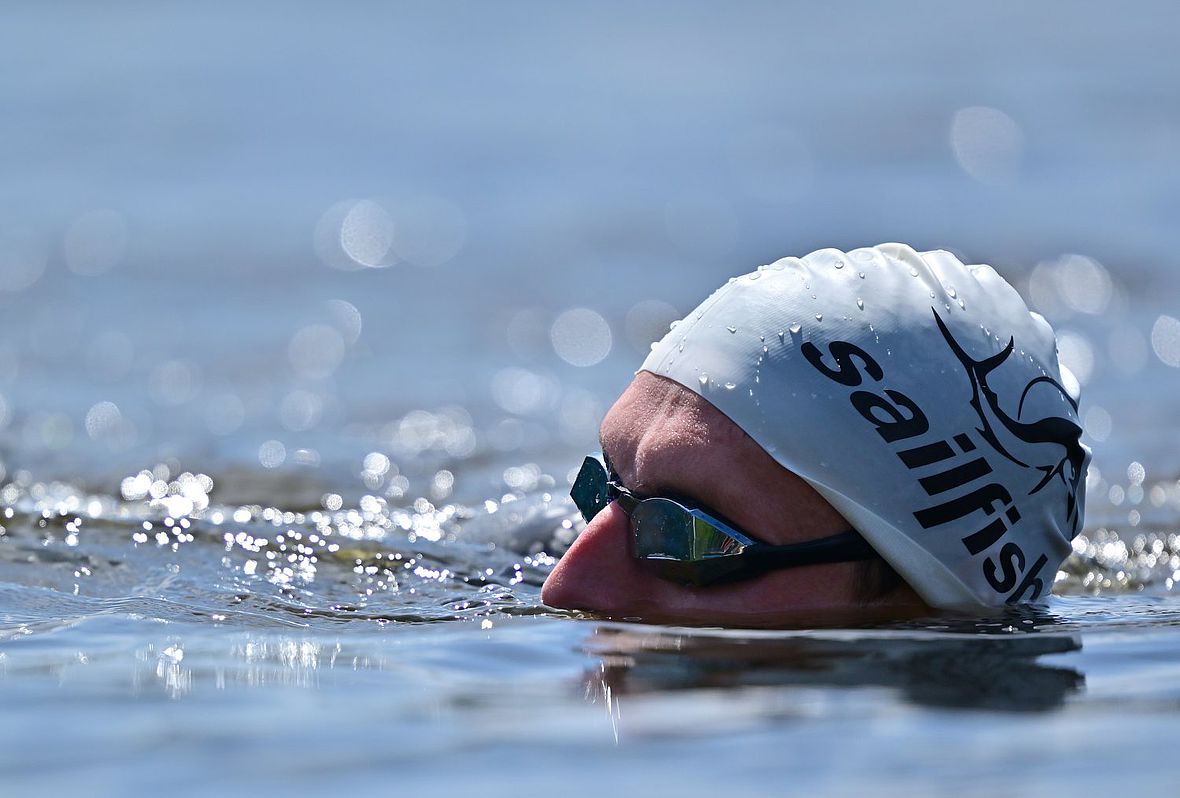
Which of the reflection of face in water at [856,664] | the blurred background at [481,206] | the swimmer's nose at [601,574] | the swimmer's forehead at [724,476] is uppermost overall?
the blurred background at [481,206]

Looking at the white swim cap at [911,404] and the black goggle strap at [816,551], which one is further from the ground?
the white swim cap at [911,404]

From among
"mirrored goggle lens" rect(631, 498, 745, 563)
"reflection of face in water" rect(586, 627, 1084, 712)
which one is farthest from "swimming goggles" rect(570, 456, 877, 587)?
"reflection of face in water" rect(586, 627, 1084, 712)

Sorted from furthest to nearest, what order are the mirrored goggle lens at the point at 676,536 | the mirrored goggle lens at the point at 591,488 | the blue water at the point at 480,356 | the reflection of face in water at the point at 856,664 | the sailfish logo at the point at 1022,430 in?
the mirrored goggle lens at the point at 591,488, the sailfish logo at the point at 1022,430, the mirrored goggle lens at the point at 676,536, the reflection of face in water at the point at 856,664, the blue water at the point at 480,356

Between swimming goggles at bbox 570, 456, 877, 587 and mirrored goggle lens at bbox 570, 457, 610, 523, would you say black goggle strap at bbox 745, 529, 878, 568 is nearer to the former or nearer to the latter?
swimming goggles at bbox 570, 456, 877, 587

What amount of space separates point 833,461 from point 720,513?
0.29 meters

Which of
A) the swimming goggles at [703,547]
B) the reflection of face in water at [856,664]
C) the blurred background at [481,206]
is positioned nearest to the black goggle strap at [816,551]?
the swimming goggles at [703,547]

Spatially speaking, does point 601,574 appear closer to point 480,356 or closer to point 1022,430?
point 1022,430

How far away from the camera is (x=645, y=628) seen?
382 centimetres

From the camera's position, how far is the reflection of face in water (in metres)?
3.20

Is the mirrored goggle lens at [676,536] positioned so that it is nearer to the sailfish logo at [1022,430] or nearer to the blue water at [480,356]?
the blue water at [480,356]

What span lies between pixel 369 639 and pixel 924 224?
35.7ft

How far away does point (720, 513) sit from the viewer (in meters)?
3.86

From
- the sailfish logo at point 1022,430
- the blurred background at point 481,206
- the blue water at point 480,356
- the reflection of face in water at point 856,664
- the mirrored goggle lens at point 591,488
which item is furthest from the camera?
the blurred background at point 481,206

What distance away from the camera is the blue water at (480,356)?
2895mm
